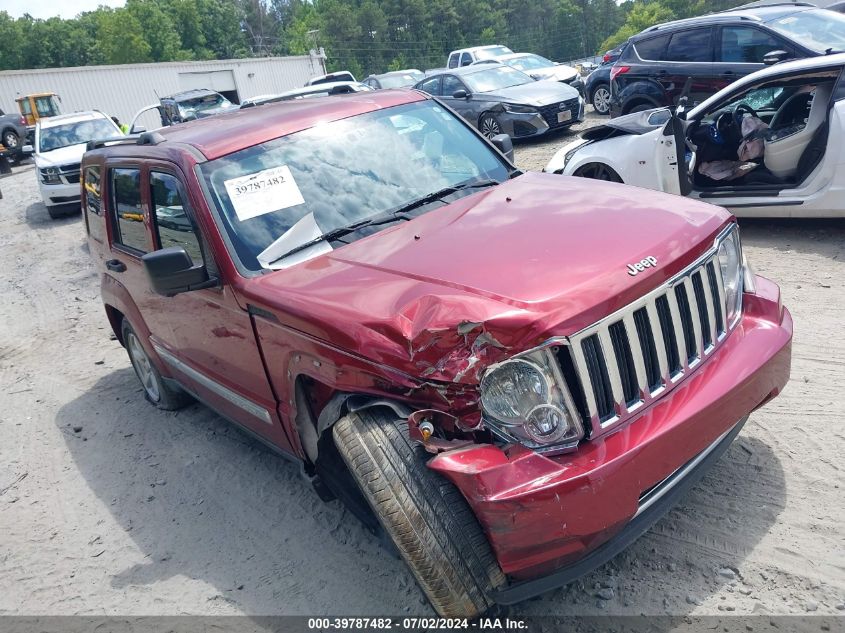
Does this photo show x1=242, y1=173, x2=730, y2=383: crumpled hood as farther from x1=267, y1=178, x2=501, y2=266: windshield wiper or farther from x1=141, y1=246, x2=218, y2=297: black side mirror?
x1=141, y1=246, x2=218, y2=297: black side mirror

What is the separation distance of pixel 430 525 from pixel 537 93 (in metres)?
12.2

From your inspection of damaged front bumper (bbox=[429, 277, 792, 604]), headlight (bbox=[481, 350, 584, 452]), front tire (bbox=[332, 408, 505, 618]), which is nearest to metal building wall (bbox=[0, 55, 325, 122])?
front tire (bbox=[332, 408, 505, 618])

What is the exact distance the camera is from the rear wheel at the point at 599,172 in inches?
270

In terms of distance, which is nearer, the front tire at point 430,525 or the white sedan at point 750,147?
the front tire at point 430,525

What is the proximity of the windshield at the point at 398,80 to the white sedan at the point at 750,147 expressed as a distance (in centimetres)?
1224

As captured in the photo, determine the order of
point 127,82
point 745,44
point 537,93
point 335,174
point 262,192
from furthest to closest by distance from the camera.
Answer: point 127,82 → point 537,93 → point 745,44 → point 335,174 → point 262,192

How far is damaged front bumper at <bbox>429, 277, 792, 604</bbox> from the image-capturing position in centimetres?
225

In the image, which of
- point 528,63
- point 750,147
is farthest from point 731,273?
point 528,63

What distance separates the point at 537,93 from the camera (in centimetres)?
1328

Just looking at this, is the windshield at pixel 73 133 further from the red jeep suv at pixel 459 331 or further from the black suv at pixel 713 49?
the red jeep suv at pixel 459 331

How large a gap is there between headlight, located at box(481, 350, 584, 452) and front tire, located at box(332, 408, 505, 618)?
0.32 metres

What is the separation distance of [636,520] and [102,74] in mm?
42572

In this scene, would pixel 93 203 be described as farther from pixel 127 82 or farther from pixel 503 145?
pixel 127 82

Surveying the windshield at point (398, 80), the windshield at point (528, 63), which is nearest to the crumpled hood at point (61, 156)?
the windshield at point (398, 80)
